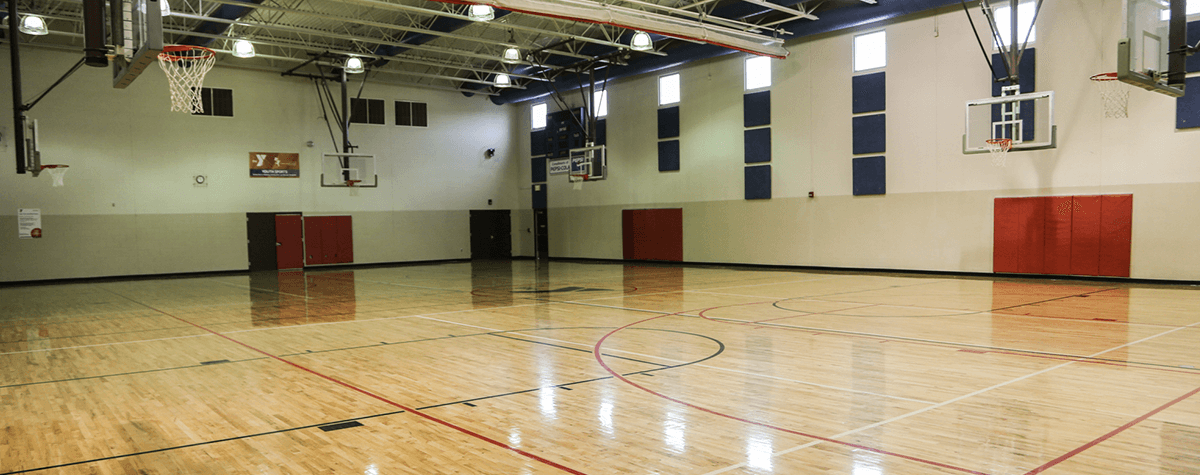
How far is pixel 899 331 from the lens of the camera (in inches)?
341

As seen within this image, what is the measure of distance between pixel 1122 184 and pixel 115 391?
1710cm

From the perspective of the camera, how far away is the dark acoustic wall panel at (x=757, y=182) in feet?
66.4

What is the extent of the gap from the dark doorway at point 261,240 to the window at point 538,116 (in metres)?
9.51

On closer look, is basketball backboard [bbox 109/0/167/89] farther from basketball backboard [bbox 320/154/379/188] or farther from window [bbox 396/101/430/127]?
window [bbox 396/101/430/127]

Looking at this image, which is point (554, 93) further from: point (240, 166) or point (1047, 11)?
point (1047, 11)

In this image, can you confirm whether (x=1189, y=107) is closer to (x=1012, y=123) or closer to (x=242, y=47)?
(x=1012, y=123)

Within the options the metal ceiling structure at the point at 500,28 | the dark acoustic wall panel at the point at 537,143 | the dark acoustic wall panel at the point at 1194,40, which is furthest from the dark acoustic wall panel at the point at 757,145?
the dark acoustic wall panel at the point at 537,143

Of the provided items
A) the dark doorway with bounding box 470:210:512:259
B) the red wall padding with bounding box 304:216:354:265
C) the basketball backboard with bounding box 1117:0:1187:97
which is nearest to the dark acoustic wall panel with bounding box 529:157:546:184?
the dark doorway with bounding box 470:210:512:259

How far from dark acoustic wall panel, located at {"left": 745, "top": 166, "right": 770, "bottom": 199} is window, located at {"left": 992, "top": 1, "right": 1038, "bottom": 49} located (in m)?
6.47

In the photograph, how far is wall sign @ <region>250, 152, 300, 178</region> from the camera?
2286 centimetres

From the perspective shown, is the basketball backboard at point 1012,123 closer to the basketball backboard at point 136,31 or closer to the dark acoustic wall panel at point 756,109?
the dark acoustic wall panel at point 756,109

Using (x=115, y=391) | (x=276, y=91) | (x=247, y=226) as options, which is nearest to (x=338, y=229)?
(x=247, y=226)

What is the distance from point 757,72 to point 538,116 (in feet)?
Answer: 33.2

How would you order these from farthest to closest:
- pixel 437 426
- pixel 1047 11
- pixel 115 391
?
1. pixel 1047 11
2. pixel 115 391
3. pixel 437 426
